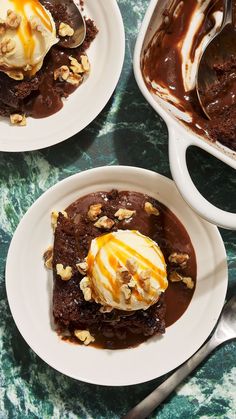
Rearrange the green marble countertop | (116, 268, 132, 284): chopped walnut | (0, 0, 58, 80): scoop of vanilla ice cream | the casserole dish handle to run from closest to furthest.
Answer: the casserole dish handle
(116, 268, 132, 284): chopped walnut
(0, 0, 58, 80): scoop of vanilla ice cream
the green marble countertop

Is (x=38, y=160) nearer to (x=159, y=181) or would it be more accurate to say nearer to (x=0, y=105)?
(x=0, y=105)

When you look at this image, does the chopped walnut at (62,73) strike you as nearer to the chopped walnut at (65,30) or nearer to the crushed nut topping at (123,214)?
the chopped walnut at (65,30)

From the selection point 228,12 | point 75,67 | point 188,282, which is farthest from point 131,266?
point 228,12

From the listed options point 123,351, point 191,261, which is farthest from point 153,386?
point 191,261

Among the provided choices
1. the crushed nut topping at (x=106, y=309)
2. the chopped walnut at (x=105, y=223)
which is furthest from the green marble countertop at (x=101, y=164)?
the crushed nut topping at (x=106, y=309)

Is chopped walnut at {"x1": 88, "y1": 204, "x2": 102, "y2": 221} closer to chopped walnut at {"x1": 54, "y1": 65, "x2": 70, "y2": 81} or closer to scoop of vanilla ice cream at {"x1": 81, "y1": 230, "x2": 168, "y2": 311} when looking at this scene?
scoop of vanilla ice cream at {"x1": 81, "y1": 230, "x2": 168, "y2": 311}

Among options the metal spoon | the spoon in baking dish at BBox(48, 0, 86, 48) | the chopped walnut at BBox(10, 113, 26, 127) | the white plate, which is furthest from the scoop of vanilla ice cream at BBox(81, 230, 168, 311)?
the spoon in baking dish at BBox(48, 0, 86, 48)

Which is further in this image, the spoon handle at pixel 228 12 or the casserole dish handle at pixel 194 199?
the spoon handle at pixel 228 12
